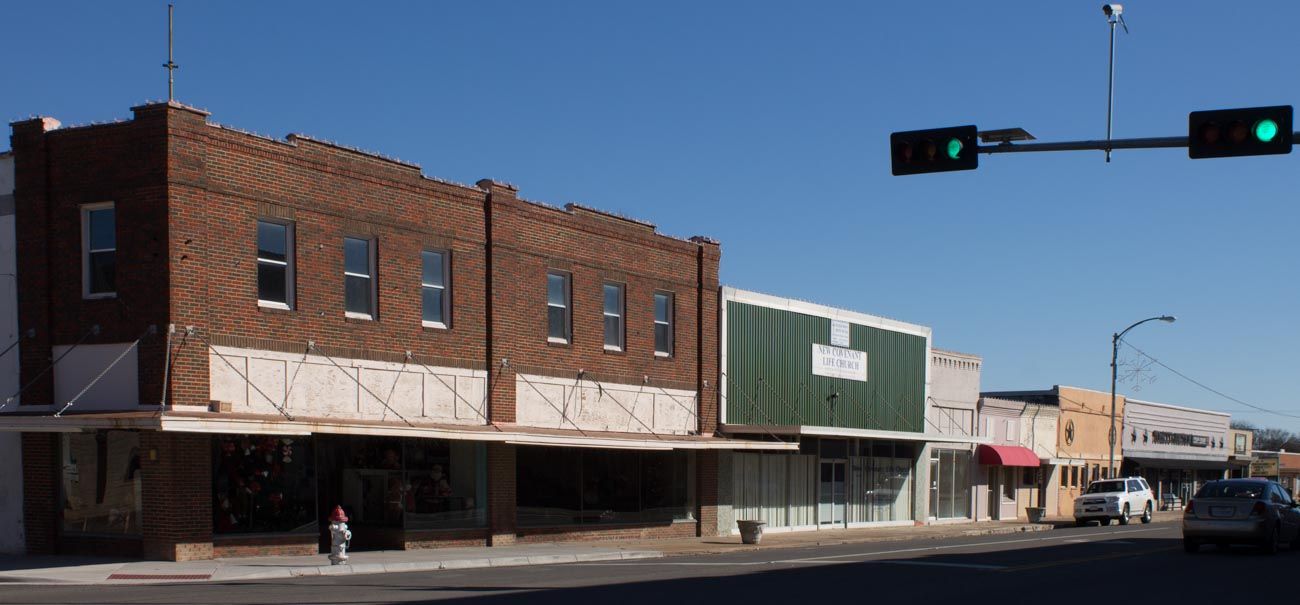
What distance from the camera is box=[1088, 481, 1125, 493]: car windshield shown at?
46.6 metres

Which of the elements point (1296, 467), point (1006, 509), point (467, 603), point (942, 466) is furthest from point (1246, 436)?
point (467, 603)

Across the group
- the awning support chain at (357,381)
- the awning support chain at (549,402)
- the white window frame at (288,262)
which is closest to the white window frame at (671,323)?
the awning support chain at (549,402)

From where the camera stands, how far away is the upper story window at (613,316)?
99.9 feet

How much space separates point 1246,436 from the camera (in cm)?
7838

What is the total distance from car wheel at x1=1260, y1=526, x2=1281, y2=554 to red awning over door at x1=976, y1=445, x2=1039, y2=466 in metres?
20.1

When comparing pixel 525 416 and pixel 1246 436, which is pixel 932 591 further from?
pixel 1246 436

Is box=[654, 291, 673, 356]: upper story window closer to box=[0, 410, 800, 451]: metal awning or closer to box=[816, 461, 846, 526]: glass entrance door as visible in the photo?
box=[0, 410, 800, 451]: metal awning

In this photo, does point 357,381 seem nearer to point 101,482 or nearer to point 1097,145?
point 101,482

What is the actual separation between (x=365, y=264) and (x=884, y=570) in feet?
36.3

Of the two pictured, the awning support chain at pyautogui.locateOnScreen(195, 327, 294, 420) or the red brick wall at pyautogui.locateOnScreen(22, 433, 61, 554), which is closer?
the awning support chain at pyautogui.locateOnScreen(195, 327, 294, 420)

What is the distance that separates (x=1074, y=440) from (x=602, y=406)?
109 feet

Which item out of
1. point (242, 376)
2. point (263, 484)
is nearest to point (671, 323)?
point (263, 484)

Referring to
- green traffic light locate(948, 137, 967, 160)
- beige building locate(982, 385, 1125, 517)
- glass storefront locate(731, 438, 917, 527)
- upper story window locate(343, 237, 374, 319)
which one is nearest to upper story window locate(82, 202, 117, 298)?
upper story window locate(343, 237, 374, 319)

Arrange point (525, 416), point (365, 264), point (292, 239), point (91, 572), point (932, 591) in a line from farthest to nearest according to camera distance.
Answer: point (525, 416) → point (365, 264) → point (292, 239) → point (91, 572) → point (932, 591)
